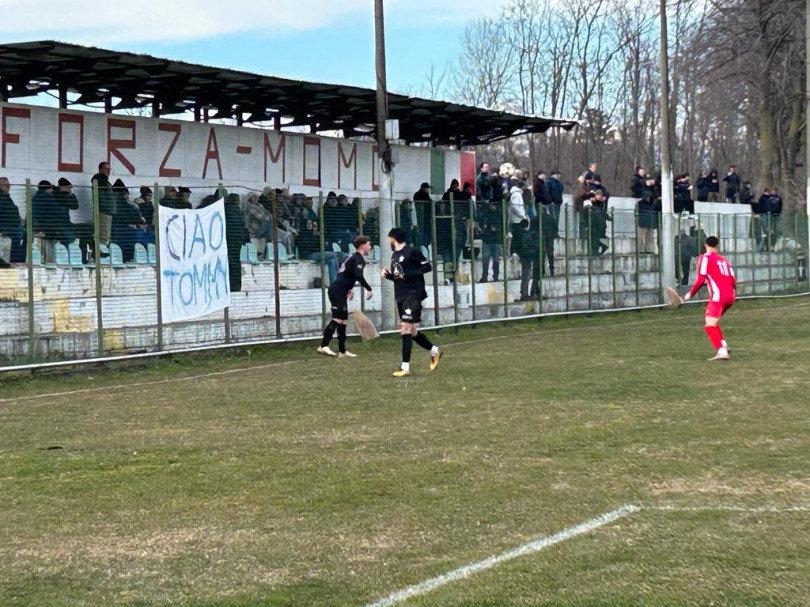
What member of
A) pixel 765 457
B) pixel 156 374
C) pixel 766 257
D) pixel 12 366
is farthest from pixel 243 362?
pixel 766 257

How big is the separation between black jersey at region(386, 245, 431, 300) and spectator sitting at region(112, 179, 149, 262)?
380cm

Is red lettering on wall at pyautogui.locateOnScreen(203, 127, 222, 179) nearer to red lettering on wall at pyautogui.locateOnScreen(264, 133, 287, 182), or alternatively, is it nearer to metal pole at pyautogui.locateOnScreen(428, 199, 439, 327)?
red lettering on wall at pyautogui.locateOnScreen(264, 133, 287, 182)

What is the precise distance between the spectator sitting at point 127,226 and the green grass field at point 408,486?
201 centimetres

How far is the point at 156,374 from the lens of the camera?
16.6 metres

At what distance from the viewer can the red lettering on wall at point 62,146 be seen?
2319cm

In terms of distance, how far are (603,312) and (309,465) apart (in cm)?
1897

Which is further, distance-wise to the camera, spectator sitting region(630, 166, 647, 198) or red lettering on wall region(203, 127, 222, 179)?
spectator sitting region(630, 166, 647, 198)

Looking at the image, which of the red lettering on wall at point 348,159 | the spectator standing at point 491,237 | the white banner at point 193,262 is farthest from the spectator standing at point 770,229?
the white banner at point 193,262

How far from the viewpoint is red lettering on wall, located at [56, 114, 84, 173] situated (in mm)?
23188

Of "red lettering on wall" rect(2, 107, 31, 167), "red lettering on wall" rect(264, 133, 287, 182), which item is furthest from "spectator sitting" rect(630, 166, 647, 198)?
"red lettering on wall" rect(2, 107, 31, 167)

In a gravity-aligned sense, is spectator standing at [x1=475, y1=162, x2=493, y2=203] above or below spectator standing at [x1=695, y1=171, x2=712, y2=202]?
below

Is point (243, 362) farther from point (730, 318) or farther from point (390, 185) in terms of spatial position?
point (730, 318)

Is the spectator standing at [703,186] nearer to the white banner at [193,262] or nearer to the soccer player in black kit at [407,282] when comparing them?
the white banner at [193,262]

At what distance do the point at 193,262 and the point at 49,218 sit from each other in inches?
97.4
